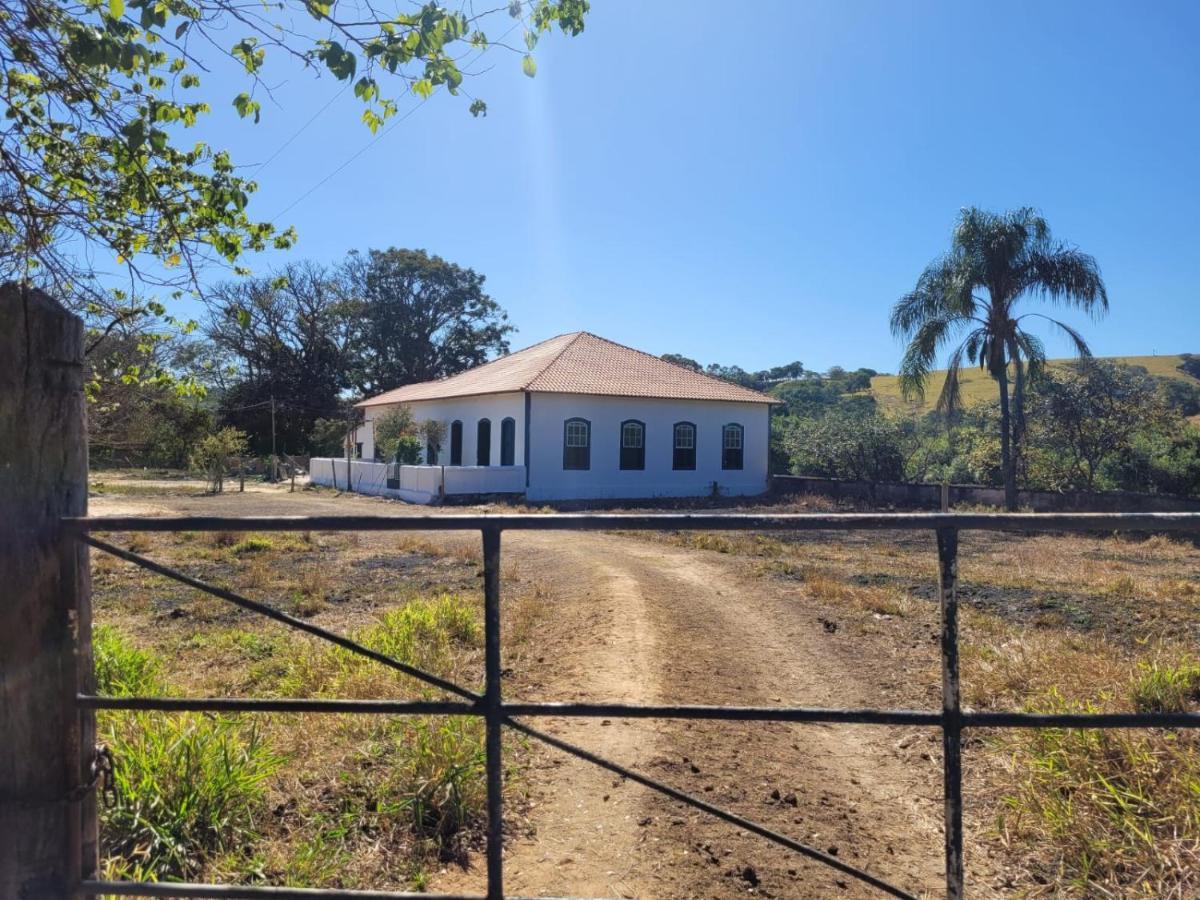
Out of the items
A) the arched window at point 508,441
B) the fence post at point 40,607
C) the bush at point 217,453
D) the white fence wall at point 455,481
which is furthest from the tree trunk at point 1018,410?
the bush at point 217,453

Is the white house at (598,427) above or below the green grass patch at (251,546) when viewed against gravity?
above

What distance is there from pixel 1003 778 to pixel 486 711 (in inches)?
117

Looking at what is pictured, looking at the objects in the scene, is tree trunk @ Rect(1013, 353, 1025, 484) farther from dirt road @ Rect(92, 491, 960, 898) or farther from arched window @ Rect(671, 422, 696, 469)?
dirt road @ Rect(92, 491, 960, 898)

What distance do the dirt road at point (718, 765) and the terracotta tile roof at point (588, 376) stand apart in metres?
A: 17.8

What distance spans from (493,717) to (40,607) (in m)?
1.21

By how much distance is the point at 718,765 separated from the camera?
403 centimetres

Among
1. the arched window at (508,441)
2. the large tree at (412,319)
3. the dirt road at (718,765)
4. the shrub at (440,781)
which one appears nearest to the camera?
the dirt road at (718,765)

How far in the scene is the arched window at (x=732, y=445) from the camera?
28.1 meters

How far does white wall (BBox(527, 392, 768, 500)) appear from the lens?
2456 centimetres

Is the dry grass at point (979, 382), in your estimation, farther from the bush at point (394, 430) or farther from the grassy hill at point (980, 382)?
the bush at point (394, 430)

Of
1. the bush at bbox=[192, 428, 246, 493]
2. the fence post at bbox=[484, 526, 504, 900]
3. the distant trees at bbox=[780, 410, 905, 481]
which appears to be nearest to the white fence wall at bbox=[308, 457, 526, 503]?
the bush at bbox=[192, 428, 246, 493]

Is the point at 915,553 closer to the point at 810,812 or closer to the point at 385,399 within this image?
the point at 810,812

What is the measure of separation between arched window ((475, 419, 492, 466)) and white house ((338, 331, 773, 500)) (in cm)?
3

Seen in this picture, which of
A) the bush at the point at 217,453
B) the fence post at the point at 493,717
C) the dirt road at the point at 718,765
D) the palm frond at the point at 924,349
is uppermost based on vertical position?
the palm frond at the point at 924,349
